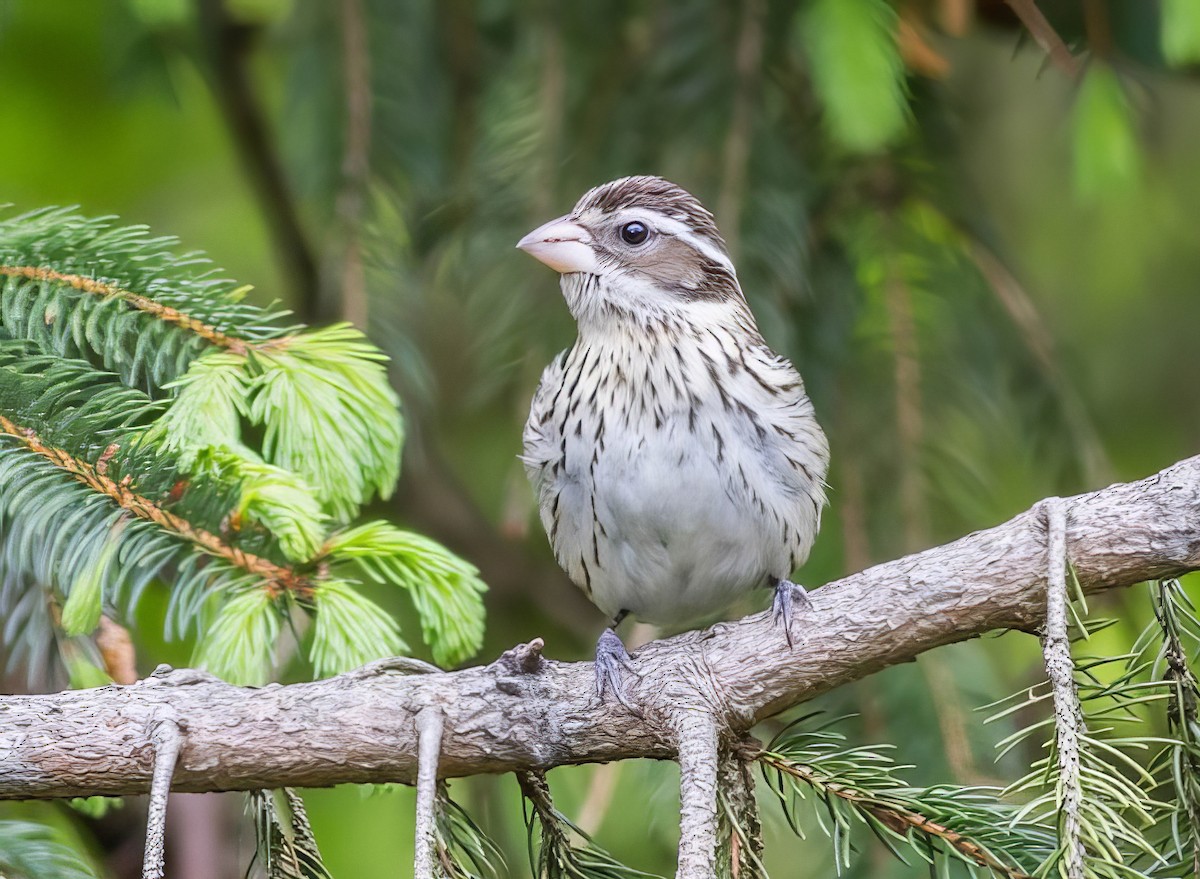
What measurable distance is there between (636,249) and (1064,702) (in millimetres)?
1874

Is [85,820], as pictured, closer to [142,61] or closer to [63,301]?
[63,301]

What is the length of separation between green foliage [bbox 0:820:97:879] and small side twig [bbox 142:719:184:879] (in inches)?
10.5

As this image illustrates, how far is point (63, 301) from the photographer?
2.11m

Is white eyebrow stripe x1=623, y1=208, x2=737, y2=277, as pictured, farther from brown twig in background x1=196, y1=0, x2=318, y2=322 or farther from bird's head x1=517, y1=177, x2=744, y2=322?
brown twig in background x1=196, y1=0, x2=318, y2=322

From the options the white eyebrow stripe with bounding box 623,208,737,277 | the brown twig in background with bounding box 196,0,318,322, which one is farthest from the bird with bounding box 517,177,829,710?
the brown twig in background with bounding box 196,0,318,322

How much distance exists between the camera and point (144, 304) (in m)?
2.13

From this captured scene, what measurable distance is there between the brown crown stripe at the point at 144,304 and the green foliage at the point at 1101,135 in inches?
77.5

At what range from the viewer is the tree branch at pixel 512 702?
1836 millimetres

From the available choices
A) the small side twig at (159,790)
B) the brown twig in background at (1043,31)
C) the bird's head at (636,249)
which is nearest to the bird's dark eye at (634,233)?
the bird's head at (636,249)

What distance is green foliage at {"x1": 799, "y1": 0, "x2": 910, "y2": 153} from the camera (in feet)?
8.94

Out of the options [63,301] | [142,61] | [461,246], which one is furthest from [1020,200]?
[63,301]

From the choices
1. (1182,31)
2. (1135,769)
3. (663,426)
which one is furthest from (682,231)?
(1135,769)

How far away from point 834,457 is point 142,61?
84.2 inches

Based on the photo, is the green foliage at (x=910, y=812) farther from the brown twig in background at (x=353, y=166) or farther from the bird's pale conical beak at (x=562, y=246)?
the brown twig in background at (x=353, y=166)
